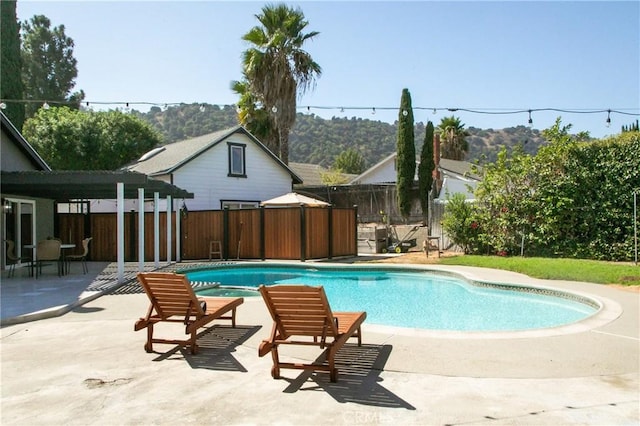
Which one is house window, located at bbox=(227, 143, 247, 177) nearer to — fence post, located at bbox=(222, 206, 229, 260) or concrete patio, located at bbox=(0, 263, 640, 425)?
fence post, located at bbox=(222, 206, 229, 260)

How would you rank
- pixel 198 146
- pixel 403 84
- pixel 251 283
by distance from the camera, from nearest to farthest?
pixel 251 283 → pixel 198 146 → pixel 403 84

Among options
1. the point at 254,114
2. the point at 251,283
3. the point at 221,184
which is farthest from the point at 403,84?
the point at 251,283

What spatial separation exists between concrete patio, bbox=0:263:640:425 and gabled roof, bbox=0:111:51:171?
344 inches

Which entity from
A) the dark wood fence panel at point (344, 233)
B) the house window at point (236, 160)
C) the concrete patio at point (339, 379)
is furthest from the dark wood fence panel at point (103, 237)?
the concrete patio at point (339, 379)

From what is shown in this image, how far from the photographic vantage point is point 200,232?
18.5 metres

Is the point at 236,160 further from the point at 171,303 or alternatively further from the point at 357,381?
the point at 357,381

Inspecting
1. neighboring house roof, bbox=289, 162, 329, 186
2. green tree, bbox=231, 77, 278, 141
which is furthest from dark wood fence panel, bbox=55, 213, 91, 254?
neighboring house roof, bbox=289, 162, 329, 186

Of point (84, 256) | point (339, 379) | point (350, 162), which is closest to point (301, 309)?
point (339, 379)

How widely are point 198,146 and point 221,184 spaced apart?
6.36 ft

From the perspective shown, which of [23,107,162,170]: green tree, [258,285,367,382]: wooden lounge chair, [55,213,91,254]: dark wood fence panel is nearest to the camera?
[258,285,367,382]: wooden lounge chair

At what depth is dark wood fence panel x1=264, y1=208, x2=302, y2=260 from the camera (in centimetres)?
1741

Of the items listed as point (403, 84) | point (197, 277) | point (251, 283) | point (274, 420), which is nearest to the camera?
point (274, 420)

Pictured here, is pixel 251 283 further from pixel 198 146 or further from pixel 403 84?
pixel 403 84

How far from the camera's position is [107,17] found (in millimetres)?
13102
